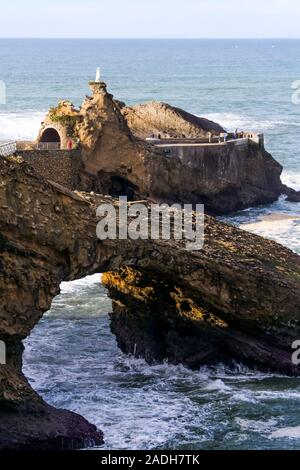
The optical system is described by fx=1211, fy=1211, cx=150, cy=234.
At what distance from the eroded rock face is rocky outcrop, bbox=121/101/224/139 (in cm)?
3114

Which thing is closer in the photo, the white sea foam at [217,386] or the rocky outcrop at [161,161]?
the white sea foam at [217,386]

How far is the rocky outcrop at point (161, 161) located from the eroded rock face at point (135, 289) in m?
22.5

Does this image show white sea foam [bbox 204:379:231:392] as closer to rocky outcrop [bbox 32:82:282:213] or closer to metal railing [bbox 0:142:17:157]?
metal railing [bbox 0:142:17:157]

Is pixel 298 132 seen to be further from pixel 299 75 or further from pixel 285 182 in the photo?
pixel 299 75

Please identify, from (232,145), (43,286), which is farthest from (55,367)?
(232,145)

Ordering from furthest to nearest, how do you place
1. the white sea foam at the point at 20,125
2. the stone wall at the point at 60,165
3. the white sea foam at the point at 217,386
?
1. the white sea foam at the point at 20,125
2. the stone wall at the point at 60,165
3. the white sea foam at the point at 217,386

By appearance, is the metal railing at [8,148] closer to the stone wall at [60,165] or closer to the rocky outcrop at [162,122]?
the stone wall at [60,165]

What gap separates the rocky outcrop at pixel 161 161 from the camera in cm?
5591

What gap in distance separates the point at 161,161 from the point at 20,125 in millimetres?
38024

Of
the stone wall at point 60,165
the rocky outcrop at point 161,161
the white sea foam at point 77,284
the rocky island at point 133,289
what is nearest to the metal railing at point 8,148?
the stone wall at point 60,165

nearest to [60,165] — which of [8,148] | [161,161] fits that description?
[8,148]

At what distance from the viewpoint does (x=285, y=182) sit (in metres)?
72.1

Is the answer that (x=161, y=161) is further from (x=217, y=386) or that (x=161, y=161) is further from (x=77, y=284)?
(x=217, y=386)
